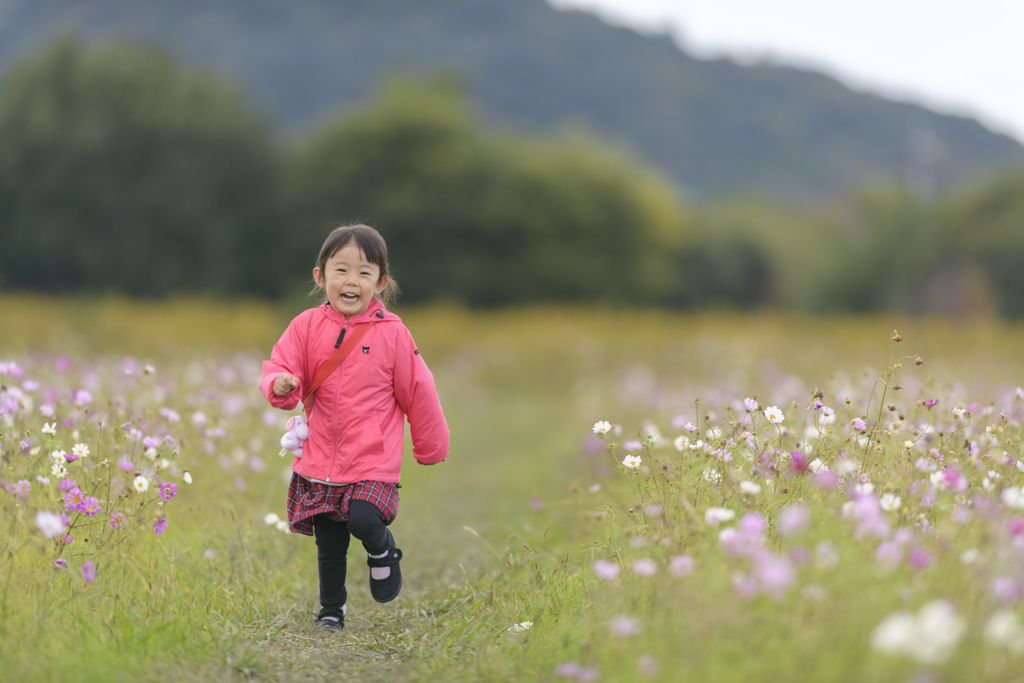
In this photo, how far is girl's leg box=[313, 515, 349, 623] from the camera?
3.55 meters

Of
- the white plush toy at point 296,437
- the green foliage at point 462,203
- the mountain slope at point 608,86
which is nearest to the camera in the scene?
the white plush toy at point 296,437

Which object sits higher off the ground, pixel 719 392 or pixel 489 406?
pixel 489 406

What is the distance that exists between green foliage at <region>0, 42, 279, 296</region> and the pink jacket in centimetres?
2673

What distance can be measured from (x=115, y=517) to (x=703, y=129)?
114677 mm

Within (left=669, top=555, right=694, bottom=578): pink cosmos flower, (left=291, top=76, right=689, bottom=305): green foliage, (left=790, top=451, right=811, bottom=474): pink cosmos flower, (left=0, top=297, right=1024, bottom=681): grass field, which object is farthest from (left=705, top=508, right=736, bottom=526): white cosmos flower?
(left=291, top=76, right=689, bottom=305): green foliage

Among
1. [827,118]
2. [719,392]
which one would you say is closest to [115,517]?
[719,392]

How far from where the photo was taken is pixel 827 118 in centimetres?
11950

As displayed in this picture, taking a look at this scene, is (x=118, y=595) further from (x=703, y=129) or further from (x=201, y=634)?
(x=703, y=129)

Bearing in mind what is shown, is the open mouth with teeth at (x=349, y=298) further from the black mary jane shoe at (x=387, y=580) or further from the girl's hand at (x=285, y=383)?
the black mary jane shoe at (x=387, y=580)

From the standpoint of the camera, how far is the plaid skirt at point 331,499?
3.37 metres

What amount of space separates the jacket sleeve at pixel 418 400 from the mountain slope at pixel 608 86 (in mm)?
70466

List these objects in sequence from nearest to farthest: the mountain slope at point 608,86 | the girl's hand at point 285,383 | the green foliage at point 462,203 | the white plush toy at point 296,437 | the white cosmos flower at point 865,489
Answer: the white cosmos flower at point 865,489
the girl's hand at point 285,383
the white plush toy at point 296,437
the green foliage at point 462,203
the mountain slope at point 608,86

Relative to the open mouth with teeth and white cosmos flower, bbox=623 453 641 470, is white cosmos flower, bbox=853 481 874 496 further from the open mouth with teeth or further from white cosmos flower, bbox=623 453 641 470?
the open mouth with teeth

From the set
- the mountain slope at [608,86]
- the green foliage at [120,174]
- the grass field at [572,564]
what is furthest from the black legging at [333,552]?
the mountain slope at [608,86]
